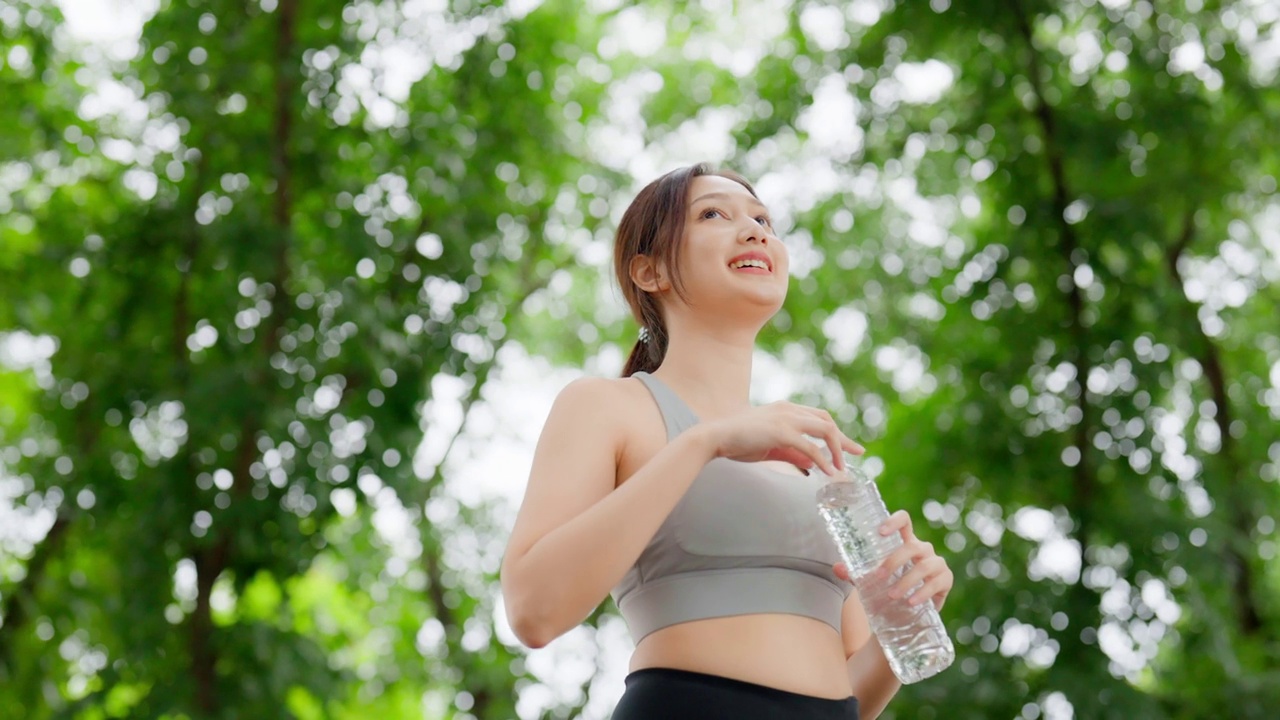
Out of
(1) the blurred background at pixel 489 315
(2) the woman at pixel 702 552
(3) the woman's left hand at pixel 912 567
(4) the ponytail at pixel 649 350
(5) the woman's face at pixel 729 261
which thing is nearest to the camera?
(2) the woman at pixel 702 552

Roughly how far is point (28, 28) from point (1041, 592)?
463cm

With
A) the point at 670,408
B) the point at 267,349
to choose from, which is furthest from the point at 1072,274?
the point at 670,408

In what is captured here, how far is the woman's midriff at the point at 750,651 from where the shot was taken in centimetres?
151

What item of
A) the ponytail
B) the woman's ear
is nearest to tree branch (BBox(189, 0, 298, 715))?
the ponytail

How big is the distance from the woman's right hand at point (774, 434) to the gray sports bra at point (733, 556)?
0.08 m

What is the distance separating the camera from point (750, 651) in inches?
59.6

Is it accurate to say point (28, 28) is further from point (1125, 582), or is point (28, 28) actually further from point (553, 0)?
point (1125, 582)

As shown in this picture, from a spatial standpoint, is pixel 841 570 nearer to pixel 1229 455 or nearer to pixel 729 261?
pixel 729 261

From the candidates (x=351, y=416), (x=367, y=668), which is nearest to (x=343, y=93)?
(x=351, y=416)

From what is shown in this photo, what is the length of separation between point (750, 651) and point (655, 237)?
582 millimetres

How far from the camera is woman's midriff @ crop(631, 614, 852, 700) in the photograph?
4.95 ft

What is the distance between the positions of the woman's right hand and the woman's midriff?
0.59 feet

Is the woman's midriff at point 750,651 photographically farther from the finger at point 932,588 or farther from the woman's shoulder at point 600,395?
the woman's shoulder at point 600,395

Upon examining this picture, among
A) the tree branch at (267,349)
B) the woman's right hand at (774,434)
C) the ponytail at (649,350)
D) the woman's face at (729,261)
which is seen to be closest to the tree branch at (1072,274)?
the tree branch at (267,349)
